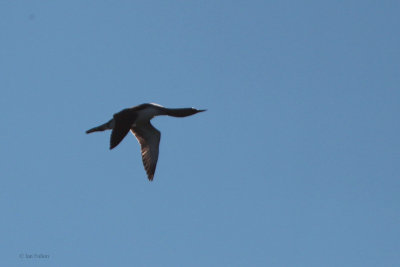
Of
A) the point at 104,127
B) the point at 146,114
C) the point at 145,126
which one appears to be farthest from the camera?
the point at 145,126

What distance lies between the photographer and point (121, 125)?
30.8m

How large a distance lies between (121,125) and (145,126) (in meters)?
3.72

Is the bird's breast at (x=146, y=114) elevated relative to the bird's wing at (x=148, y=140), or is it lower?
elevated

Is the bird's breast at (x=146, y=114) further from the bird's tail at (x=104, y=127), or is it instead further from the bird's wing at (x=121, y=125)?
the bird's tail at (x=104, y=127)

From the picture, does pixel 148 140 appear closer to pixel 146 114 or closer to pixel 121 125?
pixel 146 114

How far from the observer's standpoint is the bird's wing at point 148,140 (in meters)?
34.4

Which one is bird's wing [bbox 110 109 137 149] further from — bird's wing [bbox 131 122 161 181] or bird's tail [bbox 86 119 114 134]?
bird's wing [bbox 131 122 161 181]

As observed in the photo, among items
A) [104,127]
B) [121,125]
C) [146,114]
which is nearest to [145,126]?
[146,114]

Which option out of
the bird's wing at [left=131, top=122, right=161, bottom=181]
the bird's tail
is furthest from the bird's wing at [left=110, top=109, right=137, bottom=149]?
the bird's wing at [left=131, top=122, right=161, bottom=181]

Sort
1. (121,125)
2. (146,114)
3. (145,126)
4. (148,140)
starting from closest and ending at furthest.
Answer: (121,125) < (146,114) < (145,126) < (148,140)

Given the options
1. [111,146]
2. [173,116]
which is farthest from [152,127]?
[111,146]

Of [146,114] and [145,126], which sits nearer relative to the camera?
[146,114]

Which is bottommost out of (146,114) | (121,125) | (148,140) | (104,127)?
(148,140)

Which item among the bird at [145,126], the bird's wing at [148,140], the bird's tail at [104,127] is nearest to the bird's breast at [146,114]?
the bird at [145,126]
